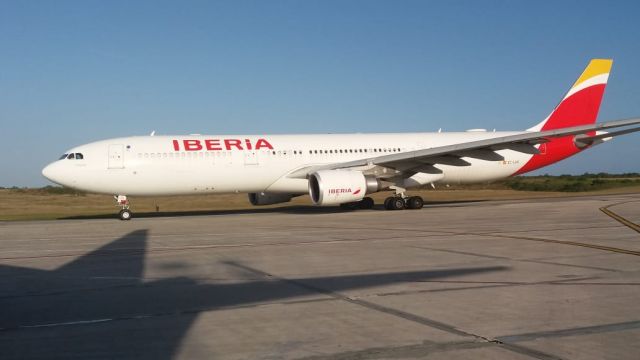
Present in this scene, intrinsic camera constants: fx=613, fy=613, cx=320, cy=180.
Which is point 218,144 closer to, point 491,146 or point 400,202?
point 400,202

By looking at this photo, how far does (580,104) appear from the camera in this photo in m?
27.5

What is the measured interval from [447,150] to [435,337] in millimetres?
17214

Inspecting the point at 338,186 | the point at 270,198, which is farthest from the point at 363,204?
the point at 338,186

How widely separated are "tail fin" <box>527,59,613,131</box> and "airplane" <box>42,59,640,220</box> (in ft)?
3.43

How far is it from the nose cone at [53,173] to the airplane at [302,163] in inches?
1.4

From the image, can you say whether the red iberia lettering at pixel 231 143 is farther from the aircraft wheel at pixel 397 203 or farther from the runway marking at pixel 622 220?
the runway marking at pixel 622 220

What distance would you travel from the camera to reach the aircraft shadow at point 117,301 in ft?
17.5

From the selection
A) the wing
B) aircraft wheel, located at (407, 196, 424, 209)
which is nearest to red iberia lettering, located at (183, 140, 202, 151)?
the wing

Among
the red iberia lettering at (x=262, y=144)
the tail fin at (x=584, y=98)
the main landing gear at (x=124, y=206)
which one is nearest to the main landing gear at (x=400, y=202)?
the red iberia lettering at (x=262, y=144)

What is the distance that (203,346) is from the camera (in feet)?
17.2

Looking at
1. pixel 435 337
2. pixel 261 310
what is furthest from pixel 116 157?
pixel 435 337

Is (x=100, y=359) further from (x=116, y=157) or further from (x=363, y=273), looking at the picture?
(x=116, y=157)

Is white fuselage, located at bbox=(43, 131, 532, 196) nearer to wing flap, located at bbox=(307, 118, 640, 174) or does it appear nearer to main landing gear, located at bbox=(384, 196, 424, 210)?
main landing gear, located at bbox=(384, 196, 424, 210)

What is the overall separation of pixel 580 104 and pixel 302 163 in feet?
43.1
